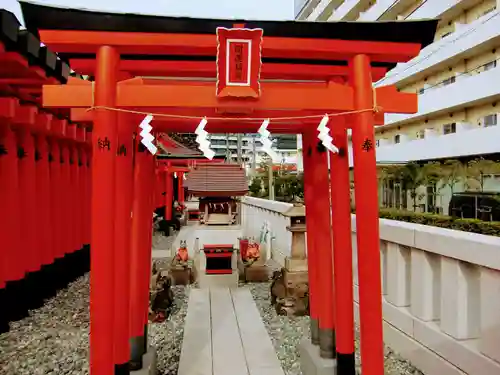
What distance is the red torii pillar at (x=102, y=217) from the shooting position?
308cm

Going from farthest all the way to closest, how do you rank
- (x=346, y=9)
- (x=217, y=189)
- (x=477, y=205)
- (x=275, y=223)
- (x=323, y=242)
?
(x=346, y=9) < (x=477, y=205) < (x=275, y=223) < (x=217, y=189) < (x=323, y=242)

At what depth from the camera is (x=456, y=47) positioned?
18984 millimetres

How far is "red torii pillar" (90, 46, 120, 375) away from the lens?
308cm

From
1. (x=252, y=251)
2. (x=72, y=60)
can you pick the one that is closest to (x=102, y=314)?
(x=72, y=60)

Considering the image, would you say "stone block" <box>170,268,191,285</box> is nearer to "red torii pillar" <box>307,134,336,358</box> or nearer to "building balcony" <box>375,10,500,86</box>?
"red torii pillar" <box>307,134,336,358</box>

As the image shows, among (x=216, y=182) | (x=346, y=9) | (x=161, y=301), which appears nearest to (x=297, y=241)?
(x=161, y=301)

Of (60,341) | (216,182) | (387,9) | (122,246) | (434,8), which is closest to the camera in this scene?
(122,246)

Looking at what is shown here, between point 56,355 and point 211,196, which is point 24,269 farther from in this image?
point 211,196

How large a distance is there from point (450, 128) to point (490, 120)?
98.1 inches

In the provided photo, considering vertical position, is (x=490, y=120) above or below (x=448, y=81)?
below

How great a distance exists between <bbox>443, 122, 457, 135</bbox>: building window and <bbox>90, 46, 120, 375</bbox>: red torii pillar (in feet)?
65.9

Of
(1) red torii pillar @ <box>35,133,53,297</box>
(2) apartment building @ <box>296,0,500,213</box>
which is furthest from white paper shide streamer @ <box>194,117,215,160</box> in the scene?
(2) apartment building @ <box>296,0,500,213</box>

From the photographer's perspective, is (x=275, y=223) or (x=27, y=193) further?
(x=275, y=223)

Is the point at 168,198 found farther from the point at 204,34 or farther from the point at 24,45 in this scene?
the point at 204,34
